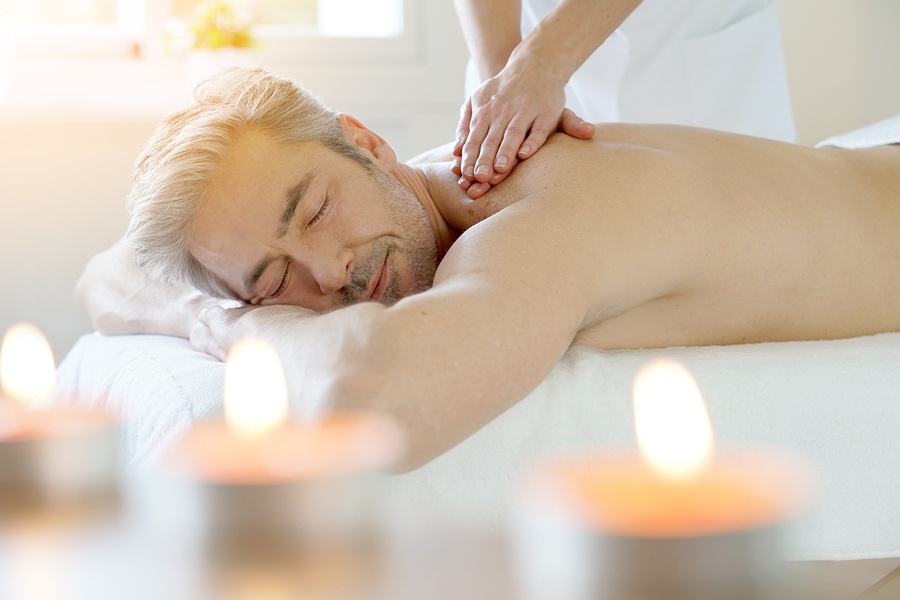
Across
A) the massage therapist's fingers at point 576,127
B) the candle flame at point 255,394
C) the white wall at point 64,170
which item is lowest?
the white wall at point 64,170

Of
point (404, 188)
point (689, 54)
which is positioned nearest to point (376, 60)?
point (689, 54)

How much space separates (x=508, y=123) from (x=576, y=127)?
0.35 ft

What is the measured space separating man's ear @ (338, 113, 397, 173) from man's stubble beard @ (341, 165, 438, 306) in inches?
2.8

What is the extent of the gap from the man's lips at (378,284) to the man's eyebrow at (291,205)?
0.50 ft

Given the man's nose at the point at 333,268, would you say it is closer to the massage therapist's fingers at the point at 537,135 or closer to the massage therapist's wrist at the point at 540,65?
the massage therapist's fingers at the point at 537,135

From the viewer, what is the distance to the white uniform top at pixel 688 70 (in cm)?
219

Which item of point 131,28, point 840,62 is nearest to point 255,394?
point 131,28

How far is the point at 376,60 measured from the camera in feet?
9.99

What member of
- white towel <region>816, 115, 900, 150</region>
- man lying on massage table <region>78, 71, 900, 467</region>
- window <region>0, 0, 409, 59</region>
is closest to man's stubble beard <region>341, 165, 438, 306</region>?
man lying on massage table <region>78, 71, 900, 467</region>

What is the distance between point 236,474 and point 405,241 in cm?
104

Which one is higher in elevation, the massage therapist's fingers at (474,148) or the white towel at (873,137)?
the massage therapist's fingers at (474,148)

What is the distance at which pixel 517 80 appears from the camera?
143 centimetres

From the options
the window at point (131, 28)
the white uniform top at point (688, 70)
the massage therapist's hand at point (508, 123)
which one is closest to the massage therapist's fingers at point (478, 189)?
the massage therapist's hand at point (508, 123)

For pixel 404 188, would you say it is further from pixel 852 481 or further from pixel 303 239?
pixel 852 481
